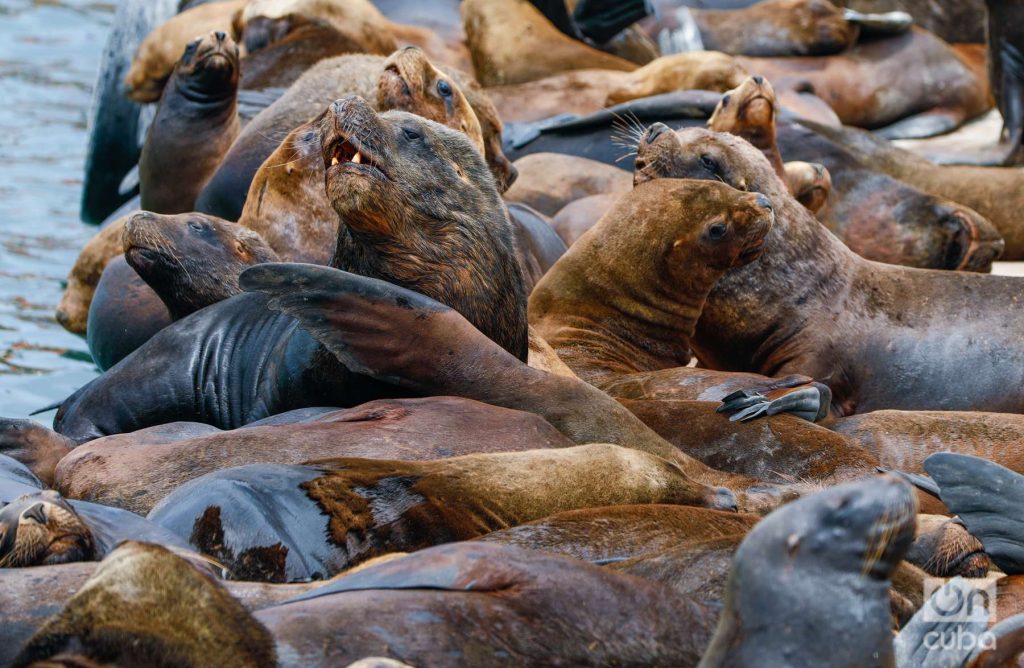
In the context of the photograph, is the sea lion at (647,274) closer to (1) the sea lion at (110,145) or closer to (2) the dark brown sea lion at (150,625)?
(2) the dark brown sea lion at (150,625)

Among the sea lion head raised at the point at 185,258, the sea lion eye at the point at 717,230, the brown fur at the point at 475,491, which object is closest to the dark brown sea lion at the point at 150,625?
the brown fur at the point at 475,491

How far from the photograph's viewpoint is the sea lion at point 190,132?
898cm

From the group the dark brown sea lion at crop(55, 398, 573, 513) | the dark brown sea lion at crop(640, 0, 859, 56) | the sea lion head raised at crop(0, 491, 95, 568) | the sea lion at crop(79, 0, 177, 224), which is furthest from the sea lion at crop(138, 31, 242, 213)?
the sea lion head raised at crop(0, 491, 95, 568)

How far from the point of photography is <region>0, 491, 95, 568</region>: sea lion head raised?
11.8 feet

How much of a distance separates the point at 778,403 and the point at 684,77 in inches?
222

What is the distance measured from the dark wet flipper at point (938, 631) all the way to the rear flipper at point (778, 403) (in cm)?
180

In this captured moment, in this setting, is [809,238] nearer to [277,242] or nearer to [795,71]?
[277,242]

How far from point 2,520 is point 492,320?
6.48 ft

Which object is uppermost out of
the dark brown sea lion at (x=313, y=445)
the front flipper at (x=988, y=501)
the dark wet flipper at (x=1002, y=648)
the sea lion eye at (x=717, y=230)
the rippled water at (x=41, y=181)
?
the dark wet flipper at (x=1002, y=648)

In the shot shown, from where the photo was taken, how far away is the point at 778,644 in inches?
104

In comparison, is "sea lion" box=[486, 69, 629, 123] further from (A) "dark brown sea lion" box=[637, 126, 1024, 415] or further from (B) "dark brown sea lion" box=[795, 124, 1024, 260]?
(A) "dark brown sea lion" box=[637, 126, 1024, 415]

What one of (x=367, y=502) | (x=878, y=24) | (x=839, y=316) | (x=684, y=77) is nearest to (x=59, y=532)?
(x=367, y=502)

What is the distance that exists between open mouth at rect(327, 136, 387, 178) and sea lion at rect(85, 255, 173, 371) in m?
1.77

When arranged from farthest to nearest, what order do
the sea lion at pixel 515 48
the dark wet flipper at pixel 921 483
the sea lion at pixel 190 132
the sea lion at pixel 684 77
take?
1. the sea lion at pixel 515 48
2. the sea lion at pixel 684 77
3. the sea lion at pixel 190 132
4. the dark wet flipper at pixel 921 483
